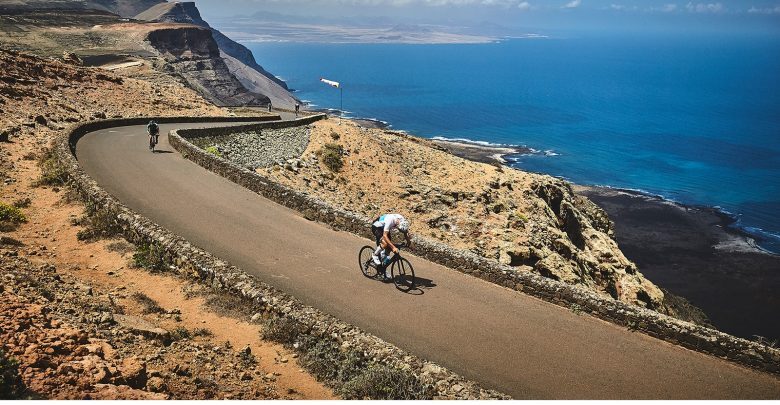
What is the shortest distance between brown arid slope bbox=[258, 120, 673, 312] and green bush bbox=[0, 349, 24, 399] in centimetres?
1870

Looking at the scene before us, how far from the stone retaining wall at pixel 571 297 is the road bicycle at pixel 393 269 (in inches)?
62.8

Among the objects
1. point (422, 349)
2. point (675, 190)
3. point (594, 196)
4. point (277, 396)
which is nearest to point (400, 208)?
point (422, 349)

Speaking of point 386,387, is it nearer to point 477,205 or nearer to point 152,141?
point 477,205

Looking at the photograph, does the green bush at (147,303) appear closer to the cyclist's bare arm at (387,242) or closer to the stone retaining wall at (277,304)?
the stone retaining wall at (277,304)

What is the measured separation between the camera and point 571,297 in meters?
12.6

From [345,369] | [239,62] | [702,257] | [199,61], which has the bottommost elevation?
[702,257]

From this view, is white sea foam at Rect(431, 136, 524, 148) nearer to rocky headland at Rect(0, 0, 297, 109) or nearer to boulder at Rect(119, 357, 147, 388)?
rocky headland at Rect(0, 0, 297, 109)

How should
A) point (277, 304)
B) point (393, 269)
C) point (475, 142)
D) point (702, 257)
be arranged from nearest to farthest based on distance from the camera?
point (277, 304) → point (393, 269) → point (702, 257) → point (475, 142)

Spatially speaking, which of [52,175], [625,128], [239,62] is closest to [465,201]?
[52,175]

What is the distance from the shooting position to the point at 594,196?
69.8 metres

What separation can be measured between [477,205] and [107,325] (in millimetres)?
22864

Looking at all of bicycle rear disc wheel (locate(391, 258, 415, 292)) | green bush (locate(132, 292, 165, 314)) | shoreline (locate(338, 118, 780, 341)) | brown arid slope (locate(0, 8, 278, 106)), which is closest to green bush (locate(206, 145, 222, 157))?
green bush (locate(132, 292, 165, 314))

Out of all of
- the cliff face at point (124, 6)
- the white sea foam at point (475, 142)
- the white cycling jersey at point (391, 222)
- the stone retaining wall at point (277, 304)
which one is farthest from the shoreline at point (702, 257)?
the cliff face at point (124, 6)

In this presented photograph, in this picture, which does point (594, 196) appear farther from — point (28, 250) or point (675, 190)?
point (28, 250)
